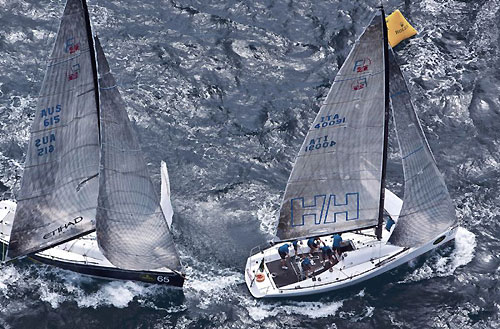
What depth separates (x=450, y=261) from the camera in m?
60.8

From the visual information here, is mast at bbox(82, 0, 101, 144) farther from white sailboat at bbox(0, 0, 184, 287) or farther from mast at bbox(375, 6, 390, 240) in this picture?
mast at bbox(375, 6, 390, 240)

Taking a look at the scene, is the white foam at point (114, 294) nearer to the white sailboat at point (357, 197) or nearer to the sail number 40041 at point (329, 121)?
the white sailboat at point (357, 197)

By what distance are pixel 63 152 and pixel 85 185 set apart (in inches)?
145

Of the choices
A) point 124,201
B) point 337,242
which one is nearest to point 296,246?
point 337,242

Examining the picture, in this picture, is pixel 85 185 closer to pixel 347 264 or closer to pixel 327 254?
pixel 327 254

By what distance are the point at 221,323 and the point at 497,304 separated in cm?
1846

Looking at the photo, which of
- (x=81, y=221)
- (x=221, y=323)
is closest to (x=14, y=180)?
(x=81, y=221)

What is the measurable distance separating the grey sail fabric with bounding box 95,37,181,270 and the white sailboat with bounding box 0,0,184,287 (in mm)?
64

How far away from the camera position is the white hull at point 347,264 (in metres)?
58.3

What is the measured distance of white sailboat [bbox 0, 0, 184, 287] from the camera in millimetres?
50625

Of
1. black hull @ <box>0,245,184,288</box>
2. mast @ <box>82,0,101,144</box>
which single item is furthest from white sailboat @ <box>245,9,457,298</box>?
mast @ <box>82,0,101,144</box>

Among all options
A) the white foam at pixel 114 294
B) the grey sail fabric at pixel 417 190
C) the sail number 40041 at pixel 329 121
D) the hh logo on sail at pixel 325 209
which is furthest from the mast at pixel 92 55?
the grey sail fabric at pixel 417 190

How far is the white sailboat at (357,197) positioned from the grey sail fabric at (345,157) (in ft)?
0.20

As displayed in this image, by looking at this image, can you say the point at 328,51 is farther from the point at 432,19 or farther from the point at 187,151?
the point at 187,151
